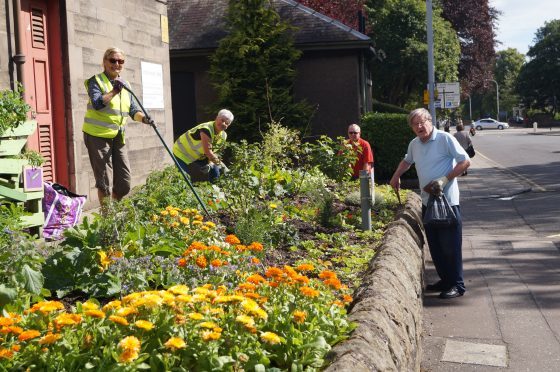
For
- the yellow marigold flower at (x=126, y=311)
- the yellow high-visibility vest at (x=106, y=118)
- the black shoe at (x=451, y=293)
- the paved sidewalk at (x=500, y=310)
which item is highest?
the yellow high-visibility vest at (x=106, y=118)

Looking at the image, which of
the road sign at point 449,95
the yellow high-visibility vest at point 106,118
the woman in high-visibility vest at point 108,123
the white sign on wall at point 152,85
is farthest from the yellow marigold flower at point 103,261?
Result: the road sign at point 449,95

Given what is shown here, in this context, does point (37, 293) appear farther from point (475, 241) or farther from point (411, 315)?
point (475, 241)

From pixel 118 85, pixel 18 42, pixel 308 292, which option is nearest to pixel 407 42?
pixel 18 42

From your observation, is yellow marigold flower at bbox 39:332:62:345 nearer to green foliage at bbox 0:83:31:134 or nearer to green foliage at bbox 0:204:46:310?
green foliage at bbox 0:204:46:310

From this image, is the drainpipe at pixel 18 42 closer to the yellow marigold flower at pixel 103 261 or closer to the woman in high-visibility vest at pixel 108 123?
the woman in high-visibility vest at pixel 108 123

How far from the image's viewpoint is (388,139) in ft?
67.8

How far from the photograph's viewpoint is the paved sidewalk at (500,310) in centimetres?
563

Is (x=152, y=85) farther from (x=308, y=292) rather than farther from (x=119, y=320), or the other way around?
(x=119, y=320)

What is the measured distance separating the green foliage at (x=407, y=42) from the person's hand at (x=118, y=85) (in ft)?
105

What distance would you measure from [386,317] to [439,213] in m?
3.40

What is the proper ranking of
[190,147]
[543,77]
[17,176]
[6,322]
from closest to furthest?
[6,322], [17,176], [190,147], [543,77]

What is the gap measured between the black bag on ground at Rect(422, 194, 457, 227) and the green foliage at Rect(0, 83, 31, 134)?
3.77m

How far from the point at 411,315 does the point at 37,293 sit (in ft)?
7.50

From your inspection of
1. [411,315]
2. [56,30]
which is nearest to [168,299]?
[411,315]
